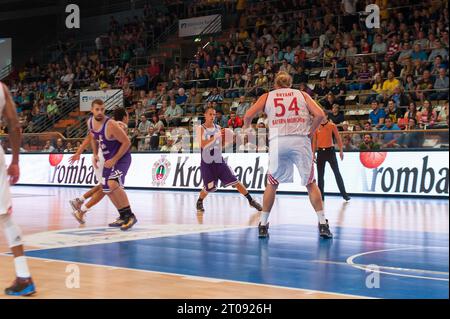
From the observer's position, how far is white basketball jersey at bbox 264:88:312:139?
33.8ft

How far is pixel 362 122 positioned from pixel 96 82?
1462cm

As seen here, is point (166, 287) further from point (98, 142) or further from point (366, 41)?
point (366, 41)

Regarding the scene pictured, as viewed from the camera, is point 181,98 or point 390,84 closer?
point 390,84

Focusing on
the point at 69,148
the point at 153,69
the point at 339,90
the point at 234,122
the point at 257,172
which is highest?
the point at 153,69

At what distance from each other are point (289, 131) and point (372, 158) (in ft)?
31.8

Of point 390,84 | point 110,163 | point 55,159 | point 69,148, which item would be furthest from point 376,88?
point 110,163

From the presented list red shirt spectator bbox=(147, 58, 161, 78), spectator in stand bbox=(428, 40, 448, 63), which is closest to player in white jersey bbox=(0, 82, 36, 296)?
spectator in stand bbox=(428, 40, 448, 63)

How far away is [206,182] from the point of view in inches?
595

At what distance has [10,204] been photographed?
6.33m

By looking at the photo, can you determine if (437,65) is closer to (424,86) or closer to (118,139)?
(424,86)

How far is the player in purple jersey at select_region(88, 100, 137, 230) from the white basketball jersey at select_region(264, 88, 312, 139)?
2.51 m

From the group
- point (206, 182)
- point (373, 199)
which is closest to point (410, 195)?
point (373, 199)

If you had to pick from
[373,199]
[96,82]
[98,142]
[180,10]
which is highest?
[180,10]

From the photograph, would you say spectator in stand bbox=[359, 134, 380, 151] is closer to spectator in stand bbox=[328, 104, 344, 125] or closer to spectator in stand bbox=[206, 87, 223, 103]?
spectator in stand bbox=[328, 104, 344, 125]
